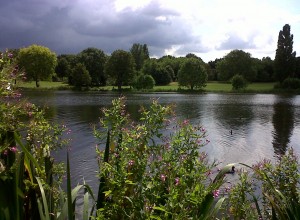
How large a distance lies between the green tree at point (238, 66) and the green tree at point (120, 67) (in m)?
34.3

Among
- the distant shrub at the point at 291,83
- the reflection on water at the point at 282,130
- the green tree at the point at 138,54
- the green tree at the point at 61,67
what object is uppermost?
the green tree at the point at 138,54

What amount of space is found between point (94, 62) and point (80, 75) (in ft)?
42.3

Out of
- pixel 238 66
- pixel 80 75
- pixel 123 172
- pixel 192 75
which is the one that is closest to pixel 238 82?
pixel 192 75

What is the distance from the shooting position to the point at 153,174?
2.67 m

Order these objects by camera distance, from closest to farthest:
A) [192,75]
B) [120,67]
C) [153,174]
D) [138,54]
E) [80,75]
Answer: [153,174]
[80,75]
[120,67]
[192,75]
[138,54]

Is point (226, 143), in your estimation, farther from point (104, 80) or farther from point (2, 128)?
point (104, 80)

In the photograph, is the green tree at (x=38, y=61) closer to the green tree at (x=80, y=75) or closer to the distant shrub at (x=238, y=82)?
the green tree at (x=80, y=75)

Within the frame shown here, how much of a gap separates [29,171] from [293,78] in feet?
311

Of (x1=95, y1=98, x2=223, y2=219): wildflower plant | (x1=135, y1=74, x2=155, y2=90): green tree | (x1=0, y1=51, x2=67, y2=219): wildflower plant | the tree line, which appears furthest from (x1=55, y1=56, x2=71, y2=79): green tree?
(x1=95, y1=98, x2=223, y2=219): wildflower plant

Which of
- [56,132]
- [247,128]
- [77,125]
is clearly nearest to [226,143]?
[247,128]

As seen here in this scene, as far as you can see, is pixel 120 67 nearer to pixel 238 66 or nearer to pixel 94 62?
pixel 94 62

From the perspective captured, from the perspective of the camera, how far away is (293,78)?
89.1 meters

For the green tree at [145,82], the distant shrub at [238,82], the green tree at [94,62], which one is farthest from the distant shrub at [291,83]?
the green tree at [94,62]

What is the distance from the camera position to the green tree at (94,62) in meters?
99.8
